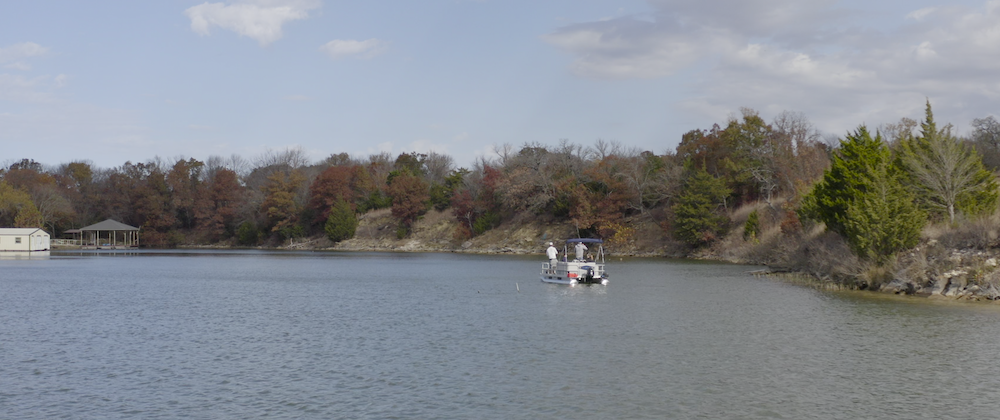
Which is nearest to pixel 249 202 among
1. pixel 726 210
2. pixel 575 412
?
pixel 726 210

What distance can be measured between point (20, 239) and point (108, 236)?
114 feet

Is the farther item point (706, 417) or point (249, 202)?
point (249, 202)

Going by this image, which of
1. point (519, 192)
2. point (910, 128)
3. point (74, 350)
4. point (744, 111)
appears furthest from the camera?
point (519, 192)

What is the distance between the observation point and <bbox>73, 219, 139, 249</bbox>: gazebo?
343 feet

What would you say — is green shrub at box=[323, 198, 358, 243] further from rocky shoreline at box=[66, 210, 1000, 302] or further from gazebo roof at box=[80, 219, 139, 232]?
gazebo roof at box=[80, 219, 139, 232]

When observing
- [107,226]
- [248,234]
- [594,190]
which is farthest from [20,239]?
[594,190]

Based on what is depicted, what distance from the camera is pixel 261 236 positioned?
114 meters

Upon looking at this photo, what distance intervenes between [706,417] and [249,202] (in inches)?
4416

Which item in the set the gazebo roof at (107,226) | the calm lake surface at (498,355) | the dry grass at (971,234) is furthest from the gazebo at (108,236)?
the dry grass at (971,234)

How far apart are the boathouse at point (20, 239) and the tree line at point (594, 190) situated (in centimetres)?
2169

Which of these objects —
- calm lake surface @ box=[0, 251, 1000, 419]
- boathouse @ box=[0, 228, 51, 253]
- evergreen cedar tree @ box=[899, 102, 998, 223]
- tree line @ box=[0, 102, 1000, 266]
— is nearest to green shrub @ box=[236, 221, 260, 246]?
tree line @ box=[0, 102, 1000, 266]

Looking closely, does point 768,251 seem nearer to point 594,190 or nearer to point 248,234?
point 594,190

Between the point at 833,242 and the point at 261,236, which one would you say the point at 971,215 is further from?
the point at 261,236

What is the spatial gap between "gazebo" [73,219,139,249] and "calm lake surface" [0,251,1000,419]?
250ft
